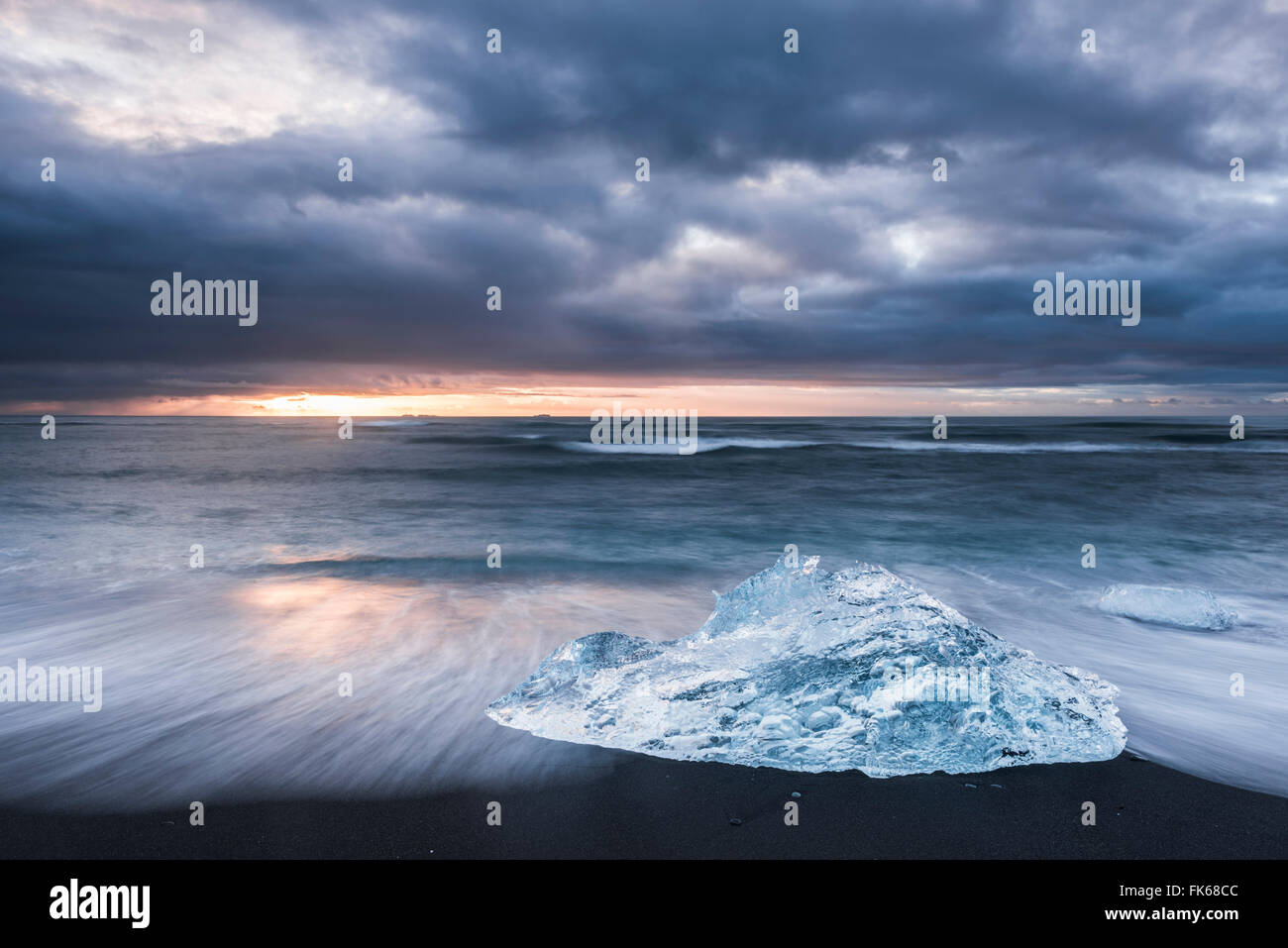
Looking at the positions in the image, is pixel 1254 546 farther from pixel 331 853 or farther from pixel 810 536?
pixel 331 853

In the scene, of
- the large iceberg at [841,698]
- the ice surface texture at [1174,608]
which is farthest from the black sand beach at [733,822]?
the ice surface texture at [1174,608]

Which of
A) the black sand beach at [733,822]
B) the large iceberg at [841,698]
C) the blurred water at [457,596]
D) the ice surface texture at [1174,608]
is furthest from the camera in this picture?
the ice surface texture at [1174,608]

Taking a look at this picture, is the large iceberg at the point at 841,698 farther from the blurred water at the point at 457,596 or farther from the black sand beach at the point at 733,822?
the blurred water at the point at 457,596

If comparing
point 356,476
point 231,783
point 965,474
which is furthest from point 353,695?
point 965,474

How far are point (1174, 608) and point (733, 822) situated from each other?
235 inches

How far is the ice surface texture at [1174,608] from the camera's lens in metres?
6.41

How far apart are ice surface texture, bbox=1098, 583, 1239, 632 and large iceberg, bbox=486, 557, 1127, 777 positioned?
8.81 feet

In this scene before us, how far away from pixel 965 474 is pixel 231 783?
24708 mm

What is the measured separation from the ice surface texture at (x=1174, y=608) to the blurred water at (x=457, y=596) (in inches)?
8.7

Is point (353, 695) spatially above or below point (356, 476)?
below

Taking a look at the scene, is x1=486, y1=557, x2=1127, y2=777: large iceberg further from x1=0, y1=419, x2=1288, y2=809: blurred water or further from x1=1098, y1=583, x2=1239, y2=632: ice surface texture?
x1=1098, y1=583, x2=1239, y2=632: ice surface texture

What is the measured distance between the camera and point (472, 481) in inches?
864
